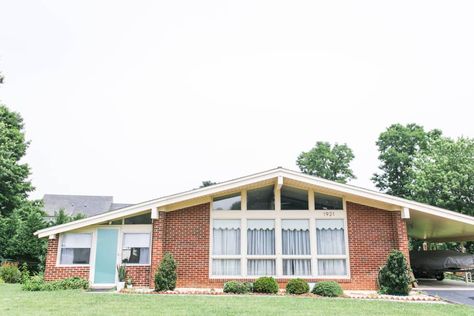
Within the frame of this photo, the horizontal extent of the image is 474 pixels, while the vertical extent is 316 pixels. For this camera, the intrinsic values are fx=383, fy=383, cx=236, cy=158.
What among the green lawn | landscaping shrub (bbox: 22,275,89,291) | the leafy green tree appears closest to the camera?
the green lawn

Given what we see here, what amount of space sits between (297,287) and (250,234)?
2.54 metres

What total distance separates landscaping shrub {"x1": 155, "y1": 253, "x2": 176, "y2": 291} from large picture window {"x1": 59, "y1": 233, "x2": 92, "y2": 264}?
3153 millimetres

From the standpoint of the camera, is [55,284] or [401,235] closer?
[55,284]

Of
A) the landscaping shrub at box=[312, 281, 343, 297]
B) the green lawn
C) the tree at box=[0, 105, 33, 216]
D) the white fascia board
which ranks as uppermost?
the tree at box=[0, 105, 33, 216]

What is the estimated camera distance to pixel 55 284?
1244cm

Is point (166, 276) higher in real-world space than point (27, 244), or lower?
lower

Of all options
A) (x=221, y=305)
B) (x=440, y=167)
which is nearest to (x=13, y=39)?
(x=221, y=305)

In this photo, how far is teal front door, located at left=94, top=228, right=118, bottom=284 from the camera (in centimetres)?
1330

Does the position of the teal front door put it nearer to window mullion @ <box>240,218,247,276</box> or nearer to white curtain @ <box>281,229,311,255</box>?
window mullion @ <box>240,218,247,276</box>

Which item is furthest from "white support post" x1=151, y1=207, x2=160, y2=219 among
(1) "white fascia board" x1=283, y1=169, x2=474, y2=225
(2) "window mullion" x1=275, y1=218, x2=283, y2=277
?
(1) "white fascia board" x1=283, y1=169, x2=474, y2=225

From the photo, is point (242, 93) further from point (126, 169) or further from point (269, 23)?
point (126, 169)

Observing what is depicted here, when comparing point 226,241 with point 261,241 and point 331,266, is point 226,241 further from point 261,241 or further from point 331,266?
point 331,266

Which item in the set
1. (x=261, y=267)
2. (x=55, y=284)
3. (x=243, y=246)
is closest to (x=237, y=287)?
(x=261, y=267)

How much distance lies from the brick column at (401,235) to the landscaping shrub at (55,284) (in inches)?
417
